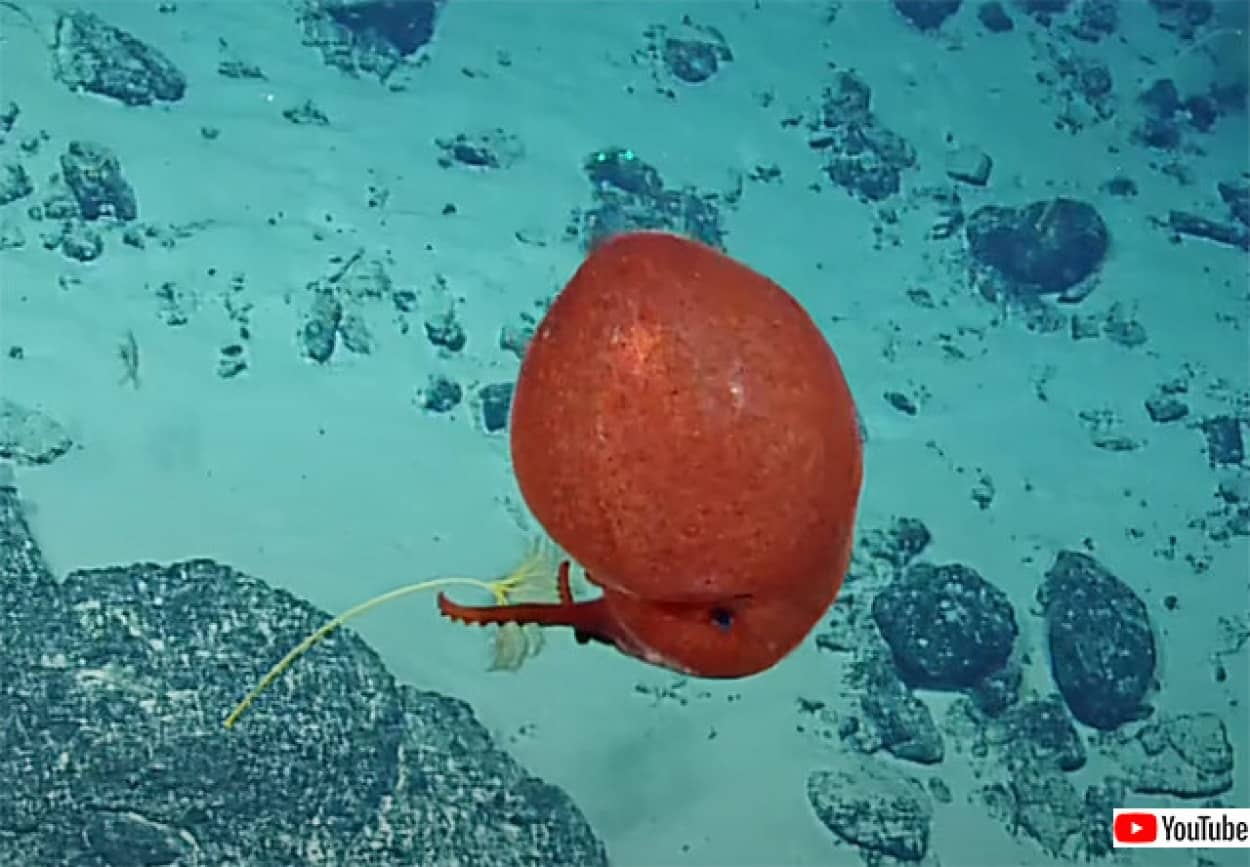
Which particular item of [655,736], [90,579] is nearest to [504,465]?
[655,736]

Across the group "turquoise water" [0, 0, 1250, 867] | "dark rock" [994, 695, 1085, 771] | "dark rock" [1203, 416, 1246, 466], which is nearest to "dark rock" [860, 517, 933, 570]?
"turquoise water" [0, 0, 1250, 867]

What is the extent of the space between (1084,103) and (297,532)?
13.0 feet

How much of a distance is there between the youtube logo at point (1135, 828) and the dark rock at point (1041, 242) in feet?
7.11

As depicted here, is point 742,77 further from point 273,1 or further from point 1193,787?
point 1193,787

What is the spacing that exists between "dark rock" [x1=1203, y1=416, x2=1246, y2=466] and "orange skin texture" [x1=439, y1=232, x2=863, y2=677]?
4704mm

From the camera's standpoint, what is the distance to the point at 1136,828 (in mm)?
4215

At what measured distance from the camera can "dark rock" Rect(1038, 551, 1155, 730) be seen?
4.63 meters

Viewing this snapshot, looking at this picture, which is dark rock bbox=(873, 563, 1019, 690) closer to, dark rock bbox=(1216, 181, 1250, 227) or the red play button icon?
the red play button icon

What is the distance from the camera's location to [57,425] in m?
4.20

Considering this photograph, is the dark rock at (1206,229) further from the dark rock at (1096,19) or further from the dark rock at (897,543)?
the dark rock at (897,543)

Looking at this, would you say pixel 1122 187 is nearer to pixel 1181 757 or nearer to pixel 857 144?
pixel 857 144

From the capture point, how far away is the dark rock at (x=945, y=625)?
4508mm

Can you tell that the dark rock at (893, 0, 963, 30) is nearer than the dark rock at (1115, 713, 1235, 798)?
No

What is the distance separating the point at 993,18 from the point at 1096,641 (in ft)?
9.67
